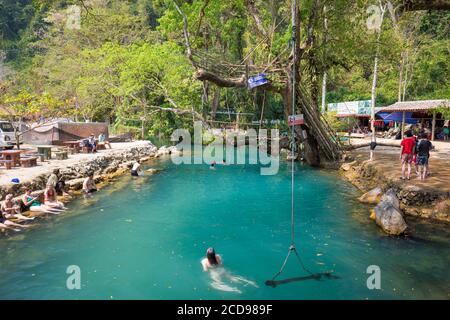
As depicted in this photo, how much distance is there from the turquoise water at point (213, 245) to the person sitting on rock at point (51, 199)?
20.6 inches

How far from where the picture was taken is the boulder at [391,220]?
1016 centimetres

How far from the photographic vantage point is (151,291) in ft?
24.3

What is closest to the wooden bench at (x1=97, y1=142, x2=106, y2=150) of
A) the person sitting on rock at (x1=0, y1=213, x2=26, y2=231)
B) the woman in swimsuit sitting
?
the woman in swimsuit sitting

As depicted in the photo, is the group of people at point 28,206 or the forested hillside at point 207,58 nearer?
the group of people at point 28,206

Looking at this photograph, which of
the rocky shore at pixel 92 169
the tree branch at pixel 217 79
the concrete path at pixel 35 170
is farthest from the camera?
the tree branch at pixel 217 79

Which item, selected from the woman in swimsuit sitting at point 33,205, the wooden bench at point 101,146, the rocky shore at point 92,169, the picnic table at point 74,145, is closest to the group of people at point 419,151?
the woman in swimsuit sitting at point 33,205

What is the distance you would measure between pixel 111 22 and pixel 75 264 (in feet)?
129

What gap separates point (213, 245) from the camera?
992 centimetres

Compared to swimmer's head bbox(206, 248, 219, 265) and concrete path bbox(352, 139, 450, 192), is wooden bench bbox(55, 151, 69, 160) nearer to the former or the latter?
swimmer's head bbox(206, 248, 219, 265)

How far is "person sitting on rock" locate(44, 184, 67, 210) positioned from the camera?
12945 millimetres

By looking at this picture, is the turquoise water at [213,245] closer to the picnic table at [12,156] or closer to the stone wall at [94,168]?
the stone wall at [94,168]

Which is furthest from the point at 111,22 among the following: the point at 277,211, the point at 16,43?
the point at 277,211
